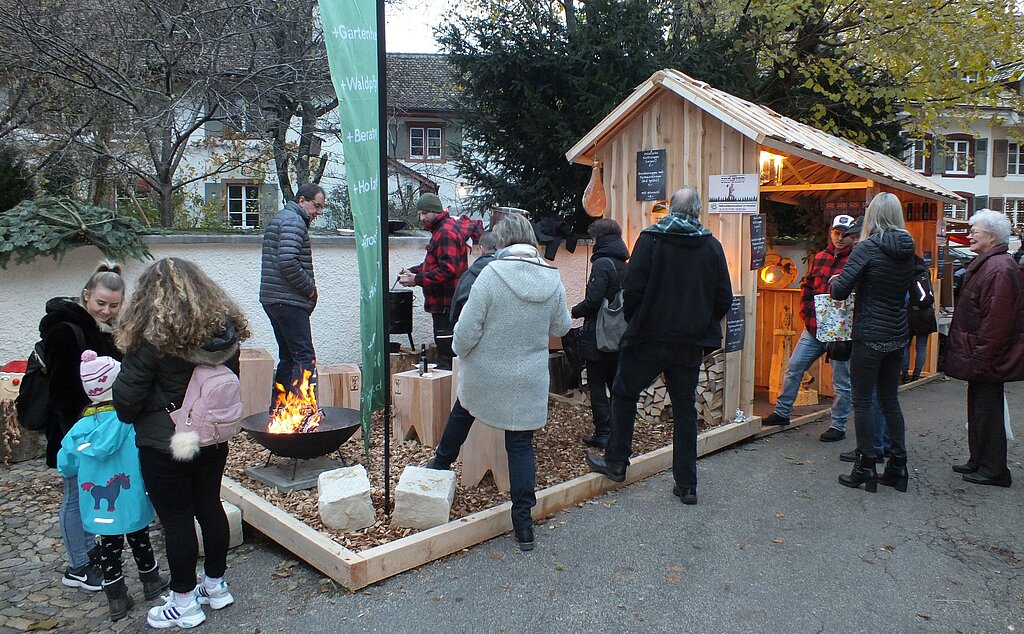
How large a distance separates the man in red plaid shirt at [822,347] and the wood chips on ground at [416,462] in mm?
1209

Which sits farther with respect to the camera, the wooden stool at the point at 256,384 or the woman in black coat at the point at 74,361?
the wooden stool at the point at 256,384

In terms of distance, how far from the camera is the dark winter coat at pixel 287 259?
5.70 meters

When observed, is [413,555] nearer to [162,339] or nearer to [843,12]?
[162,339]

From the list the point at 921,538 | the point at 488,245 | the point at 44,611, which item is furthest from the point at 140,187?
the point at 921,538

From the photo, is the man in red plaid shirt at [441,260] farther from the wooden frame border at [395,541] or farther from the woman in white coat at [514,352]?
the woman in white coat at [514,352]

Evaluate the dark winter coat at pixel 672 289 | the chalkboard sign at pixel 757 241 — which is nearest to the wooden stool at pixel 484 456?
the dark winter coat at pixel 672 289

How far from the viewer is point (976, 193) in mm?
37031

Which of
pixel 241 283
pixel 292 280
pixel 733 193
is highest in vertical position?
pixel 733 193

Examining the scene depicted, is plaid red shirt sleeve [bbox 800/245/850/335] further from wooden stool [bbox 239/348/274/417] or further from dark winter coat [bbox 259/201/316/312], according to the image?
wooden stool [bbox 239/348/274/417]

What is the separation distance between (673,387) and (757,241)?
88.1 inches

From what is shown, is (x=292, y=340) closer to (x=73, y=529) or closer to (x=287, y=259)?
(x=287, y=259)

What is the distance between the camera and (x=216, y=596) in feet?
11.5

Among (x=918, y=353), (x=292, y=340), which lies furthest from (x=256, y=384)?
(x=918, y=353)

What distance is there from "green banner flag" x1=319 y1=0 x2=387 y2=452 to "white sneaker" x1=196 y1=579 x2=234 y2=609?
129 centimetres
